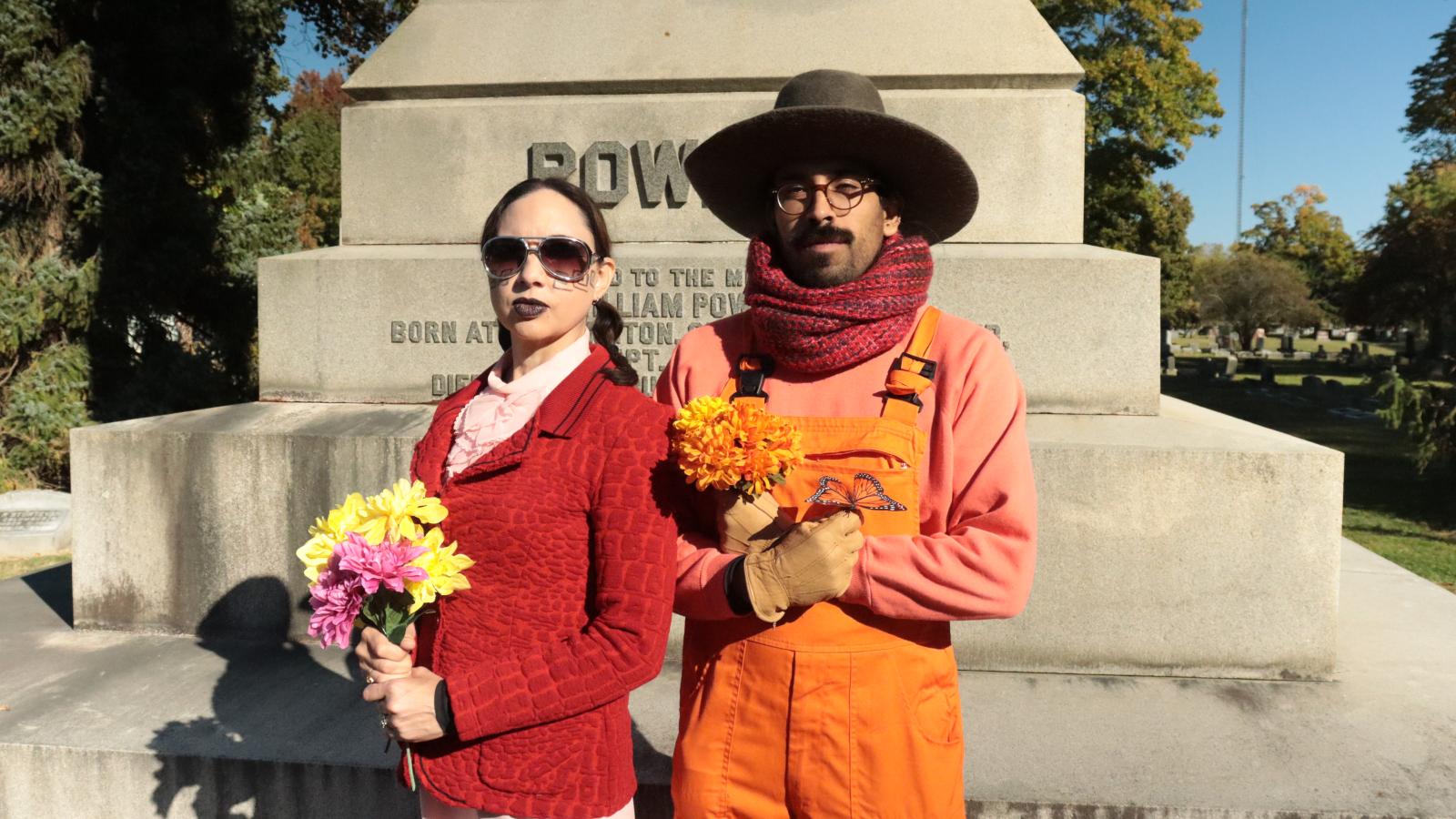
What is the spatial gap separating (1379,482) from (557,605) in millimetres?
13646

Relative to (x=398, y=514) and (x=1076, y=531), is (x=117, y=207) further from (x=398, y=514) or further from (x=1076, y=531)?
(x=398, y=514)

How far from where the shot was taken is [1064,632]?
3.98 meters

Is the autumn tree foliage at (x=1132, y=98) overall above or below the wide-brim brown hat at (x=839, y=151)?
above

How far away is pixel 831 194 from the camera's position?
197 centimetres

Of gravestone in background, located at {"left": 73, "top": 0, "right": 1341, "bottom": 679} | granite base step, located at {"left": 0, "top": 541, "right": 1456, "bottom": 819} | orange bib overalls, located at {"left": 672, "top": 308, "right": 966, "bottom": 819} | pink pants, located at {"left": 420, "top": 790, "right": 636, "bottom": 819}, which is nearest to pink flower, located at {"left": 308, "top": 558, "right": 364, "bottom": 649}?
pink pants, located at {"left": 420, "top": 790, "right": 636, "bottom": 819}

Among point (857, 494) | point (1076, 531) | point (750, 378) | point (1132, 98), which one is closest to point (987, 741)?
Answer: point (1076, 531)

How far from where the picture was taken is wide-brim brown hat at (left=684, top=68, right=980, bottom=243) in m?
1.98

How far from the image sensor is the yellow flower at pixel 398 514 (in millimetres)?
1715

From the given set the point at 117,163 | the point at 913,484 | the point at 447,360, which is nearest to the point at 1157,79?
the point at 117,163

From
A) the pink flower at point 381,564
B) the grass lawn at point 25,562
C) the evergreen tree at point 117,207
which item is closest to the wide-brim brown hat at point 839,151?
the pink flower at point 381,564

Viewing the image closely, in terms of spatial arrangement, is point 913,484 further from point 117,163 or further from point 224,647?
point 117,163

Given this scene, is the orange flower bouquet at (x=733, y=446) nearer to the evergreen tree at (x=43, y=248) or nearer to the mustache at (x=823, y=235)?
the mustache at (x=823, y=235)

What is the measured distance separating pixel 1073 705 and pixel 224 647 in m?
3.65

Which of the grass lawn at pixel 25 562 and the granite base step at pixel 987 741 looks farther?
the grass lawn at pixel 25 562
